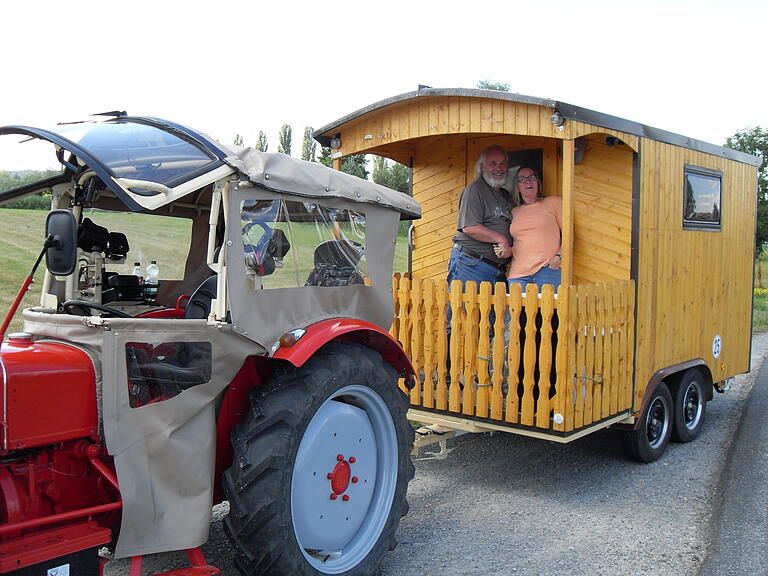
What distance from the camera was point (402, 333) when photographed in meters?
5.93

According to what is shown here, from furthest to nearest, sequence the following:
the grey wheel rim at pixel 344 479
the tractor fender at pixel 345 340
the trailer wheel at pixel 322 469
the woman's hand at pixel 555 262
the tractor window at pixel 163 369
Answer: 1. the woman's hand at pixel 555 262
2. the grey wheel rim at pixel 344 479
3. the tractor fender at pixel 345 340
4. the trailer wheel at pixel 322 469
5. the tractor window at pixel 163 369

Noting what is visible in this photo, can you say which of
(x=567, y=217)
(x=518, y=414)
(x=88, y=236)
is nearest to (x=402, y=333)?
(x=518, y=414)

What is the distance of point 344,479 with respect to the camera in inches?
144

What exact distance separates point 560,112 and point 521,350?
1.84 metres

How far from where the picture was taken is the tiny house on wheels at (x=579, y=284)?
17.3 feet

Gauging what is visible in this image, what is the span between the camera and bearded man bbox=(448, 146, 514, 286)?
21.5 feet

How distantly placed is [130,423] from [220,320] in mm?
594

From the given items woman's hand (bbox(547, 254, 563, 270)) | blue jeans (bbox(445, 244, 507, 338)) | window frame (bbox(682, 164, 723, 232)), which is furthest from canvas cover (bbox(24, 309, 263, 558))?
window frame (bbox(682, 164, 723, 232))

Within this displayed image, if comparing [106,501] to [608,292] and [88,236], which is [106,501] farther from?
[608,292]

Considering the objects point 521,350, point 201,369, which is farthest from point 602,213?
point 201,369

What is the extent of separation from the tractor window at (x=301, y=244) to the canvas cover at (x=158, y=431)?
0.42 meters

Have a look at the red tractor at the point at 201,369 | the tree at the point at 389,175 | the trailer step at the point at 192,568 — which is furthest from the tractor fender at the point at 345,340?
the tree at the point at 389,175

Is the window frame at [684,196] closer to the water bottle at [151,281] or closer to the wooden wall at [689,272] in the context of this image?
the wooden wall at [689,272]

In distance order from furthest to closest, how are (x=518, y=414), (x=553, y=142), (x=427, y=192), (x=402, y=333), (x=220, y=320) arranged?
(x=427, y=192) < (x=553, y=142) < (x=402, y=333) < (x=518, y=414) < (x=220, y=320)
